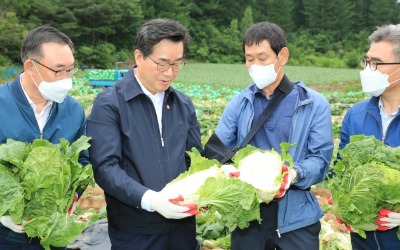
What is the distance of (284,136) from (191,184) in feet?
2.60

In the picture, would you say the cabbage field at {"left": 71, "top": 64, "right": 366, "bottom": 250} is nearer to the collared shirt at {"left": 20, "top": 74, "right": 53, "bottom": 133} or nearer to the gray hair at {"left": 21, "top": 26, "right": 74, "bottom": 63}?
the collared shirt at {"left": 20, "top": 74, "right": 53, "bottom": 133}

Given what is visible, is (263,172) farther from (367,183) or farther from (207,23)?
(207,23)

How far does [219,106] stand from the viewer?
16266mm

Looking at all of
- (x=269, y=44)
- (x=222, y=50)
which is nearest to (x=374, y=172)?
(x=269, y=44)

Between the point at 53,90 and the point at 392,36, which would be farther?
the point at 392,36

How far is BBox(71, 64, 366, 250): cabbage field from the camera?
5018 millimetres

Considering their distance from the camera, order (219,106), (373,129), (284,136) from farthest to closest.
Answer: (219,106) < (373,129) < (284,136)

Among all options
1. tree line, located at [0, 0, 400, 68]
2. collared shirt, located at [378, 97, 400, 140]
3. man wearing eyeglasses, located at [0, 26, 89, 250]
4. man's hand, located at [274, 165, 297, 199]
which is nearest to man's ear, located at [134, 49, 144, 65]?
man wearing eyeglasses, located at [0, 26, 89, 250]

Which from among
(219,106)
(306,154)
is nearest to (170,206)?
(306,154)

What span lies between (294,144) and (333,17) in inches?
2683

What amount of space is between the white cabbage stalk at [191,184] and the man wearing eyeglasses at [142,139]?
0.12m

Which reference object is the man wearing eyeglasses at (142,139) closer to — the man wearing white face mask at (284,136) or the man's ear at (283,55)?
the man wearing white face mask at (284,136)

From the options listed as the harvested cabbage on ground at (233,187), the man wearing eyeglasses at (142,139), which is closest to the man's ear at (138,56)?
the man wearing eyeglasses at (142,139)

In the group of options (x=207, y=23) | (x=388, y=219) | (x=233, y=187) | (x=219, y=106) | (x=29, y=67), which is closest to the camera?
(x=233, y=187)
